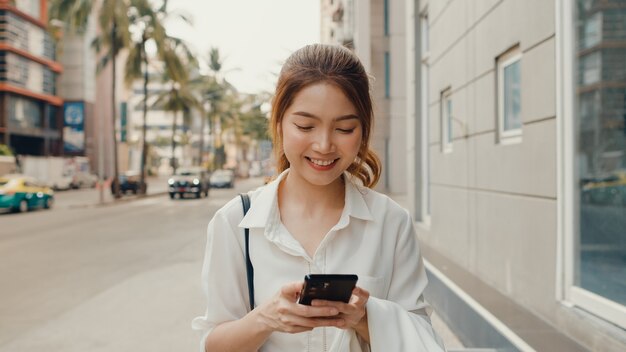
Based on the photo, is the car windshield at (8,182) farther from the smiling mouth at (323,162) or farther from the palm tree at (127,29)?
the smiling mouth at (323,162)

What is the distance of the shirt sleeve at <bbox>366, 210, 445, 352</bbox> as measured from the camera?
1837mm

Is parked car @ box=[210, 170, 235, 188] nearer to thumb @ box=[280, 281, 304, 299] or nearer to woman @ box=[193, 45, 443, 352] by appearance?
woman @ box=[193, 45, 443, 352]

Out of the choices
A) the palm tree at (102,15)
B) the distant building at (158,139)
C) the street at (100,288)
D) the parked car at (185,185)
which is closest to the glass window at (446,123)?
the street at (100,288)

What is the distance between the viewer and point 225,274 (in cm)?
195

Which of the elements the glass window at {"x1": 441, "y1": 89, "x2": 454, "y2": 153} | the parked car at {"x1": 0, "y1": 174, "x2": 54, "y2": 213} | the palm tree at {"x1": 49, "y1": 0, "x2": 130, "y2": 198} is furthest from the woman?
the palm tree at {"x1": 49, "y1": 0, "x2": 130, "y2": 198}

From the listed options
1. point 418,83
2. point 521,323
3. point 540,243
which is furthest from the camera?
point 418,83

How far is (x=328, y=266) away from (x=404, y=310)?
0.83 feet

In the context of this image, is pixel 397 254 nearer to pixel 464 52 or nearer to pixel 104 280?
pixel 464 52

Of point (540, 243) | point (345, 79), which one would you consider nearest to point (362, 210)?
point (345, 79)

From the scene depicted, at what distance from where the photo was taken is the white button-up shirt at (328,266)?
6.23ft

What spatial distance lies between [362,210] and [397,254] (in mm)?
172

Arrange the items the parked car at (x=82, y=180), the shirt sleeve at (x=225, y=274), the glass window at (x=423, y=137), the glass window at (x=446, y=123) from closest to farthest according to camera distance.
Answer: the shirt sleeve at (x=225, y=274) → the glass window at (x=446, y=123) → the glass window at (x=423, y=137) → the parked car at (x=82, y=180)

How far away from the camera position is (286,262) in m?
1.93

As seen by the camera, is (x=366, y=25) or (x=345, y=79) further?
(x=366, y=25)
